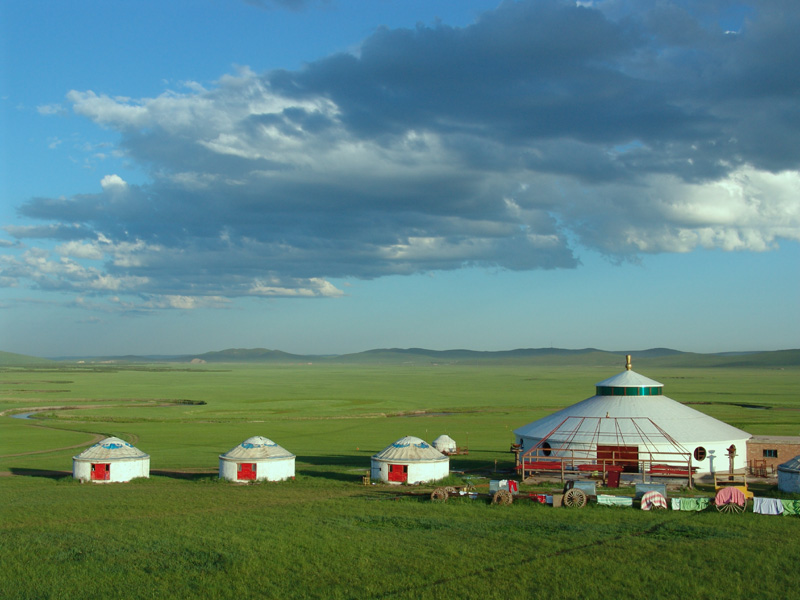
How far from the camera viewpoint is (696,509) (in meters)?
34.2

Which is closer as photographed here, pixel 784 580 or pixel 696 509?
pixel 784 580

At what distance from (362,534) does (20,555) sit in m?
12.8

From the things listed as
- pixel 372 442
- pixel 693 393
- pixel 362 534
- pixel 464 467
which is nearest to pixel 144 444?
pixel 372 442

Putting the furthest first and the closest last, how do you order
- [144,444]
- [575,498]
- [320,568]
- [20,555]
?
[144,444] < [575,498] < [20,555] < [320,568]

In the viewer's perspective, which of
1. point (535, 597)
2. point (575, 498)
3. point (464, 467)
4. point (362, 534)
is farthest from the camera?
point (464, 467)

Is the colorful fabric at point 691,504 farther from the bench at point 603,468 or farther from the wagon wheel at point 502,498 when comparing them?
the wagon wheel at point 502,498

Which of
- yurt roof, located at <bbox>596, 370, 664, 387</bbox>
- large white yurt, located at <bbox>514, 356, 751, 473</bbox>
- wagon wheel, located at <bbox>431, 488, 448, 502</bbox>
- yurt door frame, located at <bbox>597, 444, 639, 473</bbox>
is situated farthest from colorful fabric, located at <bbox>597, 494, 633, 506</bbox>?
yurt roof, located at <bbox>596, 370, 664, 387</bbox>

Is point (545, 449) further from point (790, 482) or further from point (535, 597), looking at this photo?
point (535, 597)

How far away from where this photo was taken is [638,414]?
151 ft

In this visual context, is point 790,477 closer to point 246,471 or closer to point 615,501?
point 615,501

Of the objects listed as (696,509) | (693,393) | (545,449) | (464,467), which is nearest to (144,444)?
(464,467)

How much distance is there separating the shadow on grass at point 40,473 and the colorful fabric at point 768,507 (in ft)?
136

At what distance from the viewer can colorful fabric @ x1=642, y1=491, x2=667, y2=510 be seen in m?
34.5

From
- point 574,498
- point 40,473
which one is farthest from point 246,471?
point 574,498
